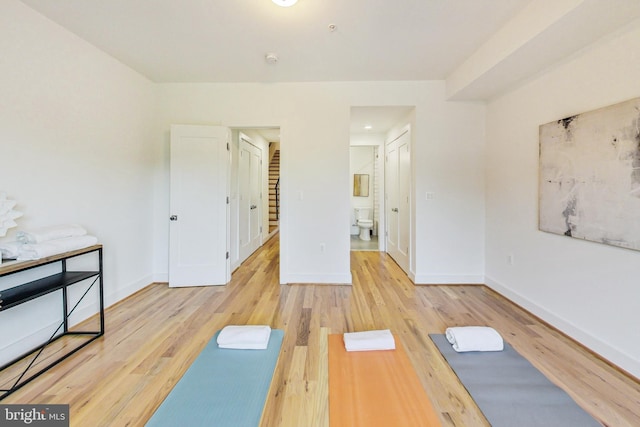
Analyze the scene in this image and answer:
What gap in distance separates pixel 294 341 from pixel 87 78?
10.3ft

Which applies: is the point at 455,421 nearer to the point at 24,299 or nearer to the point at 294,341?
the point at 294,341

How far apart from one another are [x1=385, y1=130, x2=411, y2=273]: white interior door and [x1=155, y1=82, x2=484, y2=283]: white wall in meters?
0.39

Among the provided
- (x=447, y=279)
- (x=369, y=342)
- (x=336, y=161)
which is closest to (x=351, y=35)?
(x=336, y=161)

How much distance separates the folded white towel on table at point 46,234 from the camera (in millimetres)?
1842

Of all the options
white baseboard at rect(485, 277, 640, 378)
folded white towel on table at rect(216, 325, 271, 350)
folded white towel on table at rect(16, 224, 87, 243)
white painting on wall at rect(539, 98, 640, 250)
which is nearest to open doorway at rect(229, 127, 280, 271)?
folded white towel on table at rect(16, 224, 87, 243)

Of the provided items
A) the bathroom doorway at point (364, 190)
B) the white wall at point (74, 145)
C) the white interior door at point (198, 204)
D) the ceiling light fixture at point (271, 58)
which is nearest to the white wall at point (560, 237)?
the ceiling light fixture at point (271, 58)

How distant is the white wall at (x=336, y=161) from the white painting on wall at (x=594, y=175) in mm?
988

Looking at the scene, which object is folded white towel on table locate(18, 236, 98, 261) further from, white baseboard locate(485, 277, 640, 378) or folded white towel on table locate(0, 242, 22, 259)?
white baseboard locate(485, 277, 640, 378)

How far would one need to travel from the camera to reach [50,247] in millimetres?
1877

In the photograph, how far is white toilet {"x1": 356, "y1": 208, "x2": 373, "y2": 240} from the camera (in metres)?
6.61

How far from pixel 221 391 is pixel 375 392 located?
84cm

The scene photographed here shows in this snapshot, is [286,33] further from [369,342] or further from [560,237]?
[560,237]

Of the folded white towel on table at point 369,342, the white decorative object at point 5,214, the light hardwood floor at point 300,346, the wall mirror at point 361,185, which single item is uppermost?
the wall mirror at point 361,185

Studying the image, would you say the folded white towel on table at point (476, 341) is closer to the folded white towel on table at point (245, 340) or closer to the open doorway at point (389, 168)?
the folded white towel on table at point (245, 340)
